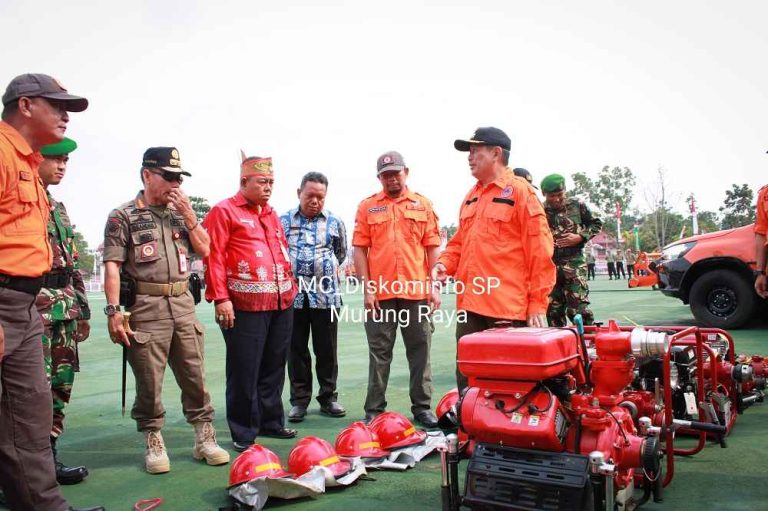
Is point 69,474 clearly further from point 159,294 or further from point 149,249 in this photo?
point 149,249

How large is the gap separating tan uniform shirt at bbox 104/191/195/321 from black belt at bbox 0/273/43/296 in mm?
1131

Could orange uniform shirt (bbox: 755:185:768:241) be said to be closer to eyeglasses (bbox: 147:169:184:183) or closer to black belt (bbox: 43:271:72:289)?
eyeglasses (bbox: 147:169:184:183)

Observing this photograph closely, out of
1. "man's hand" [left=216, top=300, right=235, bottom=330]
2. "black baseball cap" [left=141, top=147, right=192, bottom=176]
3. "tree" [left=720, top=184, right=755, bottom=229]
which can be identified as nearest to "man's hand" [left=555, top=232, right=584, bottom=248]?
"man's hand" [left=216, top=300, right=235, bottom=330]

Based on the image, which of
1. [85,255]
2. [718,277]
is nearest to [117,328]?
[718,277]

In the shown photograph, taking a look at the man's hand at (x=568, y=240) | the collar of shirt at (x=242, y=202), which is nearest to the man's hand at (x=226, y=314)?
the collar of shirt at (x=242, y=202)

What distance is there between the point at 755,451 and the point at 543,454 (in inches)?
78.8

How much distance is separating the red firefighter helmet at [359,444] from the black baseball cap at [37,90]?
238 centimetres

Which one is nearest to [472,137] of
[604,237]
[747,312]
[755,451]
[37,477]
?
[755,451]

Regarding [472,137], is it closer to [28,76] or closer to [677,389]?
[677,389]

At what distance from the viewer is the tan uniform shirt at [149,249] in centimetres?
378

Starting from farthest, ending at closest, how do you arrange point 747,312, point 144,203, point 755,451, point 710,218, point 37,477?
point 710,218
point 747,312
point 144,203
point 755,451
point 37,477

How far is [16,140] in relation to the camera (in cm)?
253

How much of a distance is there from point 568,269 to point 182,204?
365 centimetres

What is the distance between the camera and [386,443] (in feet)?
12.7
